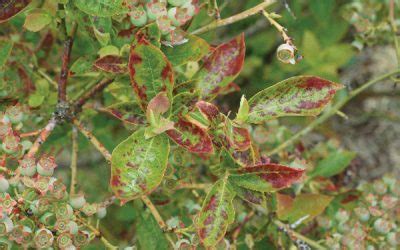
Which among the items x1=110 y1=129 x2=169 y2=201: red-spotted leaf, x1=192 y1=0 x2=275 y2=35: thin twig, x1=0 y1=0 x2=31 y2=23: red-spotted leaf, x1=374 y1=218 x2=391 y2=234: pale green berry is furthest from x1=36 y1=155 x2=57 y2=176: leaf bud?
x1=374 y1=218 x2=391 y2=234: pale green berry

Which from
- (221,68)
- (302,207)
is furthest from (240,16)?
(302,207)

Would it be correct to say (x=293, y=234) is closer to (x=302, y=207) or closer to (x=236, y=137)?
(x=302, y=207)

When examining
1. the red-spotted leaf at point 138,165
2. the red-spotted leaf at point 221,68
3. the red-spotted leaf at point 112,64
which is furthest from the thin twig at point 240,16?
the red-spotted leaf at point 138,165

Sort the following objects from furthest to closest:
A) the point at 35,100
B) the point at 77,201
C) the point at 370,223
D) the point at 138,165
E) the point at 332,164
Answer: the point at 332,164 < the point at 370,223 < the point at 35,100 < the point at 77,201 < the point at 138,165

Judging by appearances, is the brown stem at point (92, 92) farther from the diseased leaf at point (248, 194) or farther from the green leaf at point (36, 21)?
the diseased leaf at point (248, 194)

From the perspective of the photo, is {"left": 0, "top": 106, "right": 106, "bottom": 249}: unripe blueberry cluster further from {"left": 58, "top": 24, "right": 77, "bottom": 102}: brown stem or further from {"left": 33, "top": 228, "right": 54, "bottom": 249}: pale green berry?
{"left": 58, "top": 24, "right": 77, "bottom": 102}: brown stem

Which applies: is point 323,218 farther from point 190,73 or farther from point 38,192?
point 38,192

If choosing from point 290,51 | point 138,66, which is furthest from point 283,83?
point 138,66
